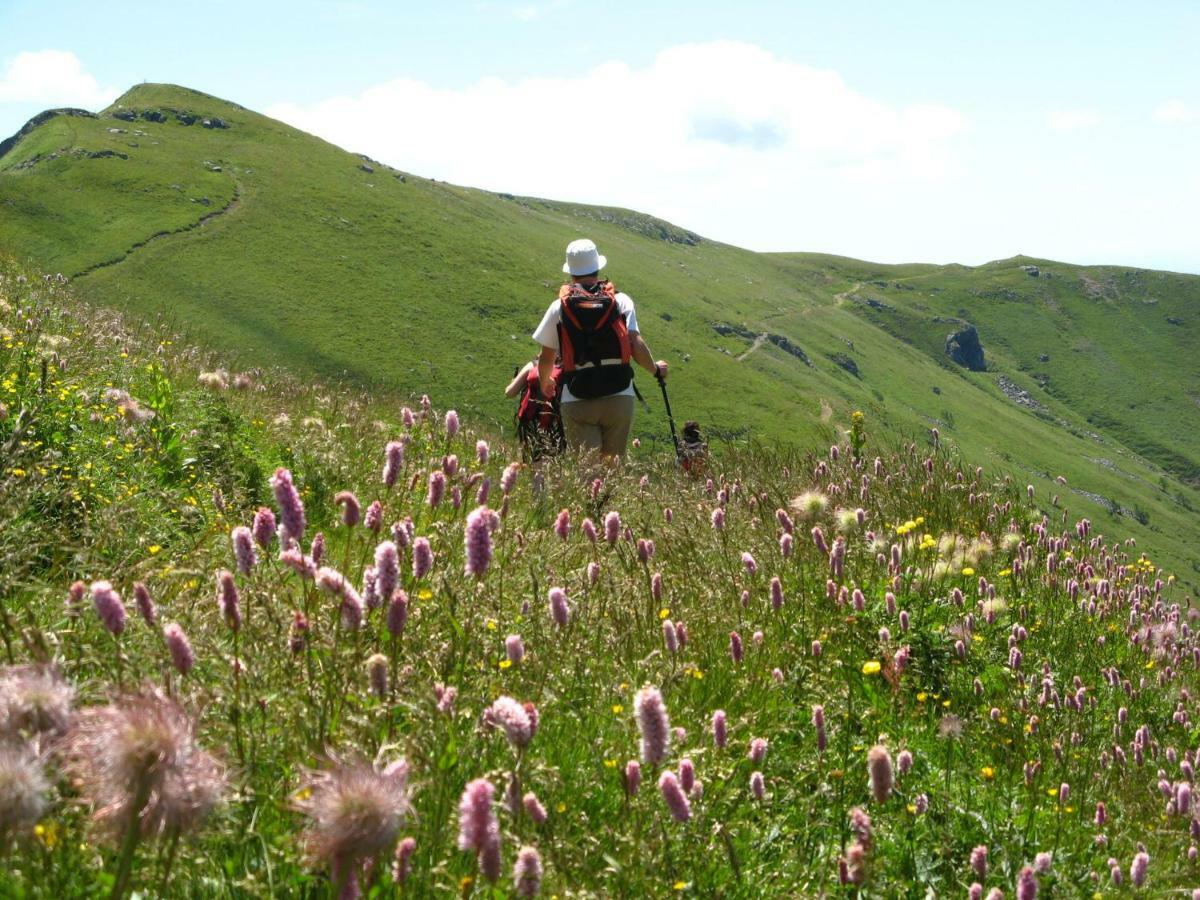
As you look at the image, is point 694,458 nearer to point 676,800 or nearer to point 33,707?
point 676,800

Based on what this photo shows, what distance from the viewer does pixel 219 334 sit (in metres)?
69.2

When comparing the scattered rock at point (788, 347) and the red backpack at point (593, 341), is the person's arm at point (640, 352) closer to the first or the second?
the red backpack at point (593, 341)

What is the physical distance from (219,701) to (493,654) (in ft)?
A: 3.86

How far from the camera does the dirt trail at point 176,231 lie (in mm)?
75650

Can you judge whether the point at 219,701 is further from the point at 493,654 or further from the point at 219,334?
the point at 219,334

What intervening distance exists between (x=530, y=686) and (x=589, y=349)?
644 cm

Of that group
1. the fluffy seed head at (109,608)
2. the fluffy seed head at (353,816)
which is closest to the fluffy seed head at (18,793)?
the fluffy seed head at (353,816)

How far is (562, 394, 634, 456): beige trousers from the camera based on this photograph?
398 inches

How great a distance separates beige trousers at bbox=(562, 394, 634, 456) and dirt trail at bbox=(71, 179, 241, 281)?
70327 millimetres

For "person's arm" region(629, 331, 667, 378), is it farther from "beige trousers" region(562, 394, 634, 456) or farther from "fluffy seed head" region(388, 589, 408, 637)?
"fluffy seed head" region(388, 589, 408, 637)

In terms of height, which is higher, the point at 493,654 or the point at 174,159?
the point at 174,159

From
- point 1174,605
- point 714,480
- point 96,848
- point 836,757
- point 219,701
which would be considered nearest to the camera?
point 96,848

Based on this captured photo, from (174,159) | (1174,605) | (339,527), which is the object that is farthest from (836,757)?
(174,159)

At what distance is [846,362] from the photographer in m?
163
